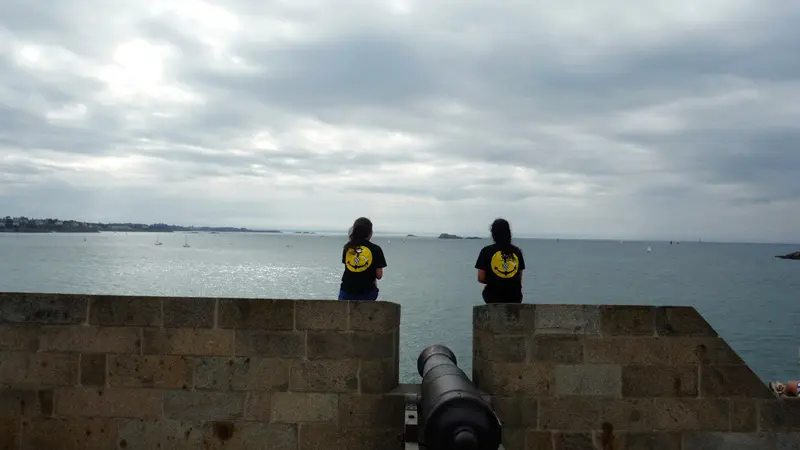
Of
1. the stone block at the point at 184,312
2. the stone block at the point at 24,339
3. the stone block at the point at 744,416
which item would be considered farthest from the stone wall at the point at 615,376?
the stone block at the point at 24,339

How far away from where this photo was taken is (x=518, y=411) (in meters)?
5.96

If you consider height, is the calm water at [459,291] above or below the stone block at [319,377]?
below

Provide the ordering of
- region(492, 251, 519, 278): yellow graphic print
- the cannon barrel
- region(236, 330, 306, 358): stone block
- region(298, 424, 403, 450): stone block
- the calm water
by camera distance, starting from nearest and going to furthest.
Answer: the cannon barrel < region(298, 424, 403, 450): stone block < region(236, 330, 306, 358): stone block < region(492, 251, 519, 278): yellow graphic print < the calm water

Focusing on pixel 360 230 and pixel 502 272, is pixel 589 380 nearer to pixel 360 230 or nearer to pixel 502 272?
pixel 502 272

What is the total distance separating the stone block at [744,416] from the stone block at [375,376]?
3.11 meters

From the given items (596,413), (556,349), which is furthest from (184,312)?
(596,413)

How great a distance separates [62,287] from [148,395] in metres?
59.0

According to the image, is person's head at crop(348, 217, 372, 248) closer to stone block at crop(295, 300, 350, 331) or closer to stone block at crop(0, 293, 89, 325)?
stone block at crop(295, 300, 350, 331)

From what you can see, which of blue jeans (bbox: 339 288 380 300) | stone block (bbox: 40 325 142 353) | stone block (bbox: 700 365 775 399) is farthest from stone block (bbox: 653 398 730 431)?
stone block (bbox: 40 325 142 353)

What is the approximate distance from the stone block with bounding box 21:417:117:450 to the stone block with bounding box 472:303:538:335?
3.50 meters

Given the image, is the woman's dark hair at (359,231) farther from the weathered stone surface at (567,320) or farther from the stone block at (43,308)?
the stone block at (43,308)

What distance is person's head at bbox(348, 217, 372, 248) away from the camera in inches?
267

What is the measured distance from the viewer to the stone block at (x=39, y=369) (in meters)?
6.11

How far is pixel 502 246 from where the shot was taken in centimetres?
655
